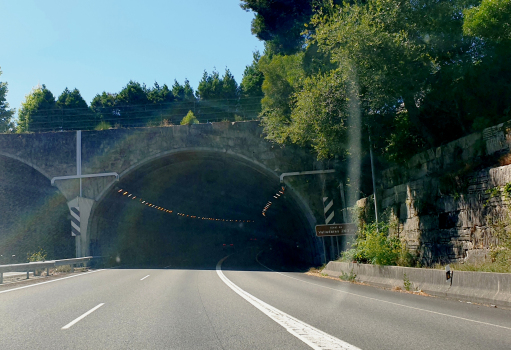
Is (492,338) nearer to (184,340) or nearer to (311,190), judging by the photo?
(184,340)

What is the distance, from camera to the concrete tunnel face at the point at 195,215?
1355 inches

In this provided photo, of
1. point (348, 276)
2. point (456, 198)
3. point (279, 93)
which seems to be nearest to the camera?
point (456, 198)

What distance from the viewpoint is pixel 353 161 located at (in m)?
24.4

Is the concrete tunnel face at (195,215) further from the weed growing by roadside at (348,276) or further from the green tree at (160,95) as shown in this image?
the green tree at (160,95)

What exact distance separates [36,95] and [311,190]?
2015 inches

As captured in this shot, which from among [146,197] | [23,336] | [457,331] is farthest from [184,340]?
[146,197]

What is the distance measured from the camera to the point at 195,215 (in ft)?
171

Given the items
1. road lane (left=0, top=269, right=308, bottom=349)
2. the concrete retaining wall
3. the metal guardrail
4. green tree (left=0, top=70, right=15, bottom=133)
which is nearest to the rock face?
the concrete retaining wall

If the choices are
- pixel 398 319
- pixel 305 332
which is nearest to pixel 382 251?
pixel 398 319

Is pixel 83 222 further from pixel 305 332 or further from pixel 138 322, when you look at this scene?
pixel 305 332

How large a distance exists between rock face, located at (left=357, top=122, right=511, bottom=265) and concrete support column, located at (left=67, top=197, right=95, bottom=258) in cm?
2105

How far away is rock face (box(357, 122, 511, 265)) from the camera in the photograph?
41.3 feet

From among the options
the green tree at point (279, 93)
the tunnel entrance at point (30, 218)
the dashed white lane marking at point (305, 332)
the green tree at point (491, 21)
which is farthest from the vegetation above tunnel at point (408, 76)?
the tunnel entrance at point (30, 218)

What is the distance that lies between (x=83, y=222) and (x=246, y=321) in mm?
25988
